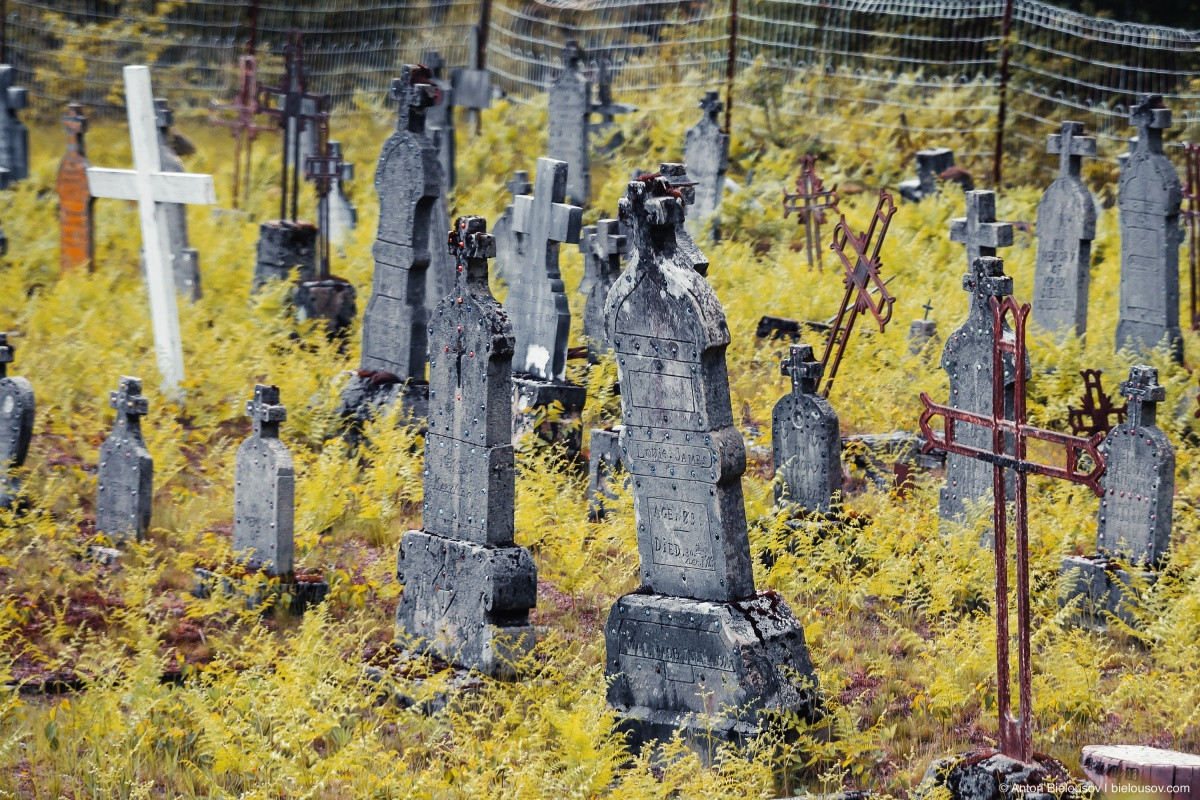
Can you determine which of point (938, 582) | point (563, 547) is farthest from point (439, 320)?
point (938, 582)

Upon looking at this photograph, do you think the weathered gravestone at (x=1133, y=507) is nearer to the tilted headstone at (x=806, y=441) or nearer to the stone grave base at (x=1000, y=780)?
the tilted headstone at (x=806, y=441)

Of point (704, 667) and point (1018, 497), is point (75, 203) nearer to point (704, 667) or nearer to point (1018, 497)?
point (704, 667)

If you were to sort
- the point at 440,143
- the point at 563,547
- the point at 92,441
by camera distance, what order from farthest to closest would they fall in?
the point at 440,143 < the point at 92,441 < the point at 563,547

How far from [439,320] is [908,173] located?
1400 centimetres

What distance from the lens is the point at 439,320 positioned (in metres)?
7.66

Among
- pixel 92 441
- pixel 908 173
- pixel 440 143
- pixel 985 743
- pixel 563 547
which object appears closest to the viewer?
pixel 985 743

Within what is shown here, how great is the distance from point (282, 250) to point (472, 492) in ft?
22.3

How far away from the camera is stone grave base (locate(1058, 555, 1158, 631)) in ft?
26.7

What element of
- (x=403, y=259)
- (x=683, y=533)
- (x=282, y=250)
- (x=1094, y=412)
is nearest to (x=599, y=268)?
(x=403, y=259)

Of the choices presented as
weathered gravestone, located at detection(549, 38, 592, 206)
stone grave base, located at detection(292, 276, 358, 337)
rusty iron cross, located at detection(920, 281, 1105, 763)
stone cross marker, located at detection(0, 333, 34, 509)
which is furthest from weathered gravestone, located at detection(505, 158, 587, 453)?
weathered gravestone, located at detection(549, 38, 592, 206)

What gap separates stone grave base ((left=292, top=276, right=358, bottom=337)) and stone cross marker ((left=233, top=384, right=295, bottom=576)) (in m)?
4.65

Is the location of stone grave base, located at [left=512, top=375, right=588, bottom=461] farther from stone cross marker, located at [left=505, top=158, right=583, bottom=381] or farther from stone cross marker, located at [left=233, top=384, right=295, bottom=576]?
stone cross marker, located at [left=233, top=384, right=295, bottom=576]

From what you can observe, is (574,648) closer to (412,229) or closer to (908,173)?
(412,229)

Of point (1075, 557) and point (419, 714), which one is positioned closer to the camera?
point (419, 714)
